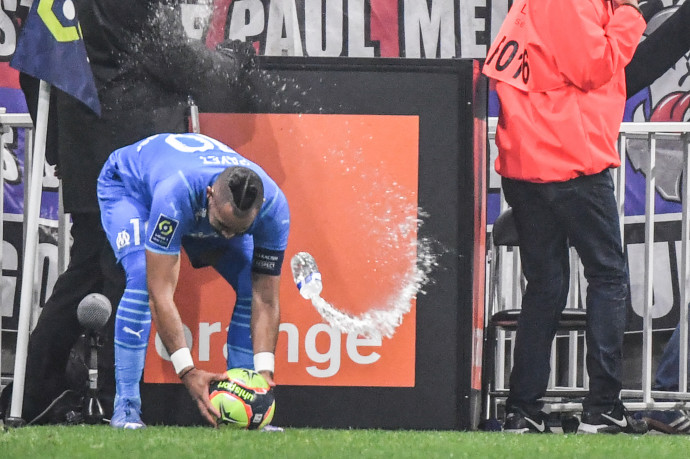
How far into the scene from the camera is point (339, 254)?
18.8 feet

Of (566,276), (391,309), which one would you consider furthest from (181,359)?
(566,276)

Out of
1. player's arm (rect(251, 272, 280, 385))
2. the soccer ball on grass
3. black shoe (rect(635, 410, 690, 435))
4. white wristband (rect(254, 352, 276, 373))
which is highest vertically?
player's arm (rect(251, 272, 280, 385))

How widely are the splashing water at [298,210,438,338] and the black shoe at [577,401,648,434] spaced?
968mm

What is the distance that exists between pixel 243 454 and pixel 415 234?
1875mm

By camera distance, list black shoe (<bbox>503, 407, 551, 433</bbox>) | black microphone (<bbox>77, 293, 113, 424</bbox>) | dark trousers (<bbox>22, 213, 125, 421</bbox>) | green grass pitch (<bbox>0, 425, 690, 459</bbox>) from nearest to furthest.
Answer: green grass pitch (<bbox>0, 425, 690, 459</bbox>), black microphone (<bbox>77, 293, 113, 424</bbox>), black shoe (<bbox>503, 407, 551, 433</bbox>), dark trousers (<bbox>22, 213, 125, 421</bbox>)

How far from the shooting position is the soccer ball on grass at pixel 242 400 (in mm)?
4930

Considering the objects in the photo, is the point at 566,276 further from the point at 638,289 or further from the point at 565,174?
the point at 638,289

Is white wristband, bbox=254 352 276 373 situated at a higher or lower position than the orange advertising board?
lower

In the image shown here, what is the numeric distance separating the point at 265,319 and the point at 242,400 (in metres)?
0.46

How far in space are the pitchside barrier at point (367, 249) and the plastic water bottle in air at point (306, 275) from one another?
0.12 feet

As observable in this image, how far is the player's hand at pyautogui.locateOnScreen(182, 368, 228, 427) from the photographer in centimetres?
495

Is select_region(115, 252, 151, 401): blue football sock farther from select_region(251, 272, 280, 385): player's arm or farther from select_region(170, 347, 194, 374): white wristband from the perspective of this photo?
select_region(251, 272, 280, 385): player's arm

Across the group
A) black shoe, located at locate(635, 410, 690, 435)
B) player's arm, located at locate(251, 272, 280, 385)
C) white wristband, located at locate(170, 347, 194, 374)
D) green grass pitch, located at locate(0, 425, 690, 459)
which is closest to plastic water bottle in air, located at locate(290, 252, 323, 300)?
player's arm, located at locate(251, 272, 280, 385)

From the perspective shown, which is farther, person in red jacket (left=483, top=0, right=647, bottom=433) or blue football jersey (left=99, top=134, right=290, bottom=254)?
person in red jacket (left=483, top=0, right=647, bottom=433)
